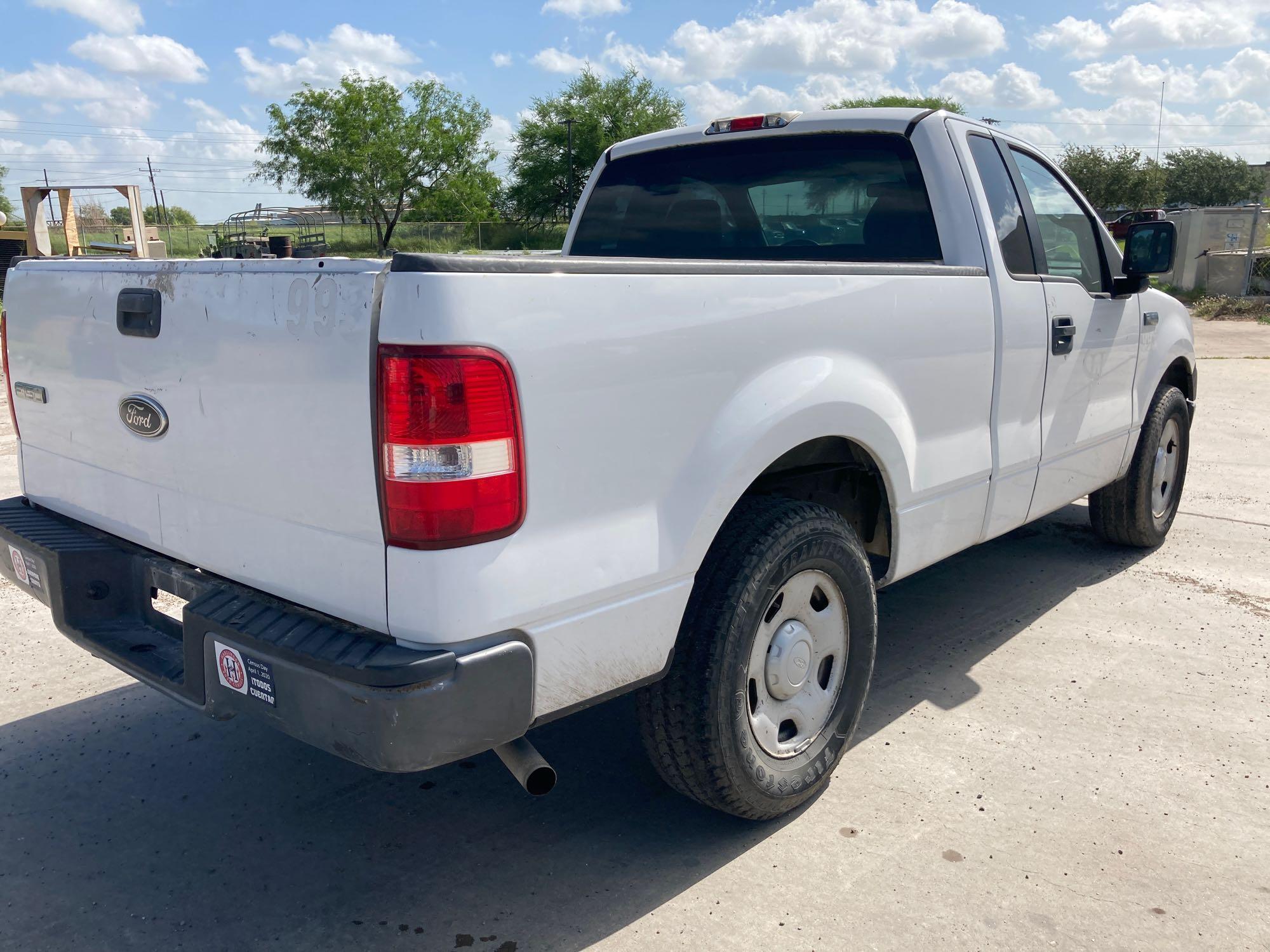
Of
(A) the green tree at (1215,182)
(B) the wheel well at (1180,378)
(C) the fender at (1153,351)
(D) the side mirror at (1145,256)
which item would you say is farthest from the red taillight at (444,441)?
(A) the green tree at (1215,182)

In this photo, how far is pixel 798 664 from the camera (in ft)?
9.58

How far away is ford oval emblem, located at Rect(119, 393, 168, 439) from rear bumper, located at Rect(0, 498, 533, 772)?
0.35 meters

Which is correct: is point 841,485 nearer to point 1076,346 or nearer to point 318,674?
point 1076,346

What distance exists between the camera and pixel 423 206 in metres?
69.9

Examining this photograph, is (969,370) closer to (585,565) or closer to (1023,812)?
(1023,812)

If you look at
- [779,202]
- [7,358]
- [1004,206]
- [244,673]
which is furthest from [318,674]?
[1004,206]

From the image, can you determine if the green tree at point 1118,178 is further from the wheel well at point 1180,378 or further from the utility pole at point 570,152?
the wheel well at point 1180,378

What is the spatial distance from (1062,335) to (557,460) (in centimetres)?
259

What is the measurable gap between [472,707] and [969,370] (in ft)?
6.88

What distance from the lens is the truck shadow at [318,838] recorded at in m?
2.59

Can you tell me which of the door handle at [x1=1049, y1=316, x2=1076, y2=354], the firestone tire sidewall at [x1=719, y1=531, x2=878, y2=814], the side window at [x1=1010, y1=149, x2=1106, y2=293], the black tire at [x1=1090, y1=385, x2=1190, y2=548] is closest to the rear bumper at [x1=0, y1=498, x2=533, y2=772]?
the firestone tire sidewall at [x1=719, y1=531, x2=878, y2=814]

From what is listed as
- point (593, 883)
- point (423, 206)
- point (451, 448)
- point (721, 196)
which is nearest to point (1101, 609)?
point (721, 196)

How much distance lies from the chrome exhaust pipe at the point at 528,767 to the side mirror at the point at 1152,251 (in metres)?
3.43

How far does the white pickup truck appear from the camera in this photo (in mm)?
2078
